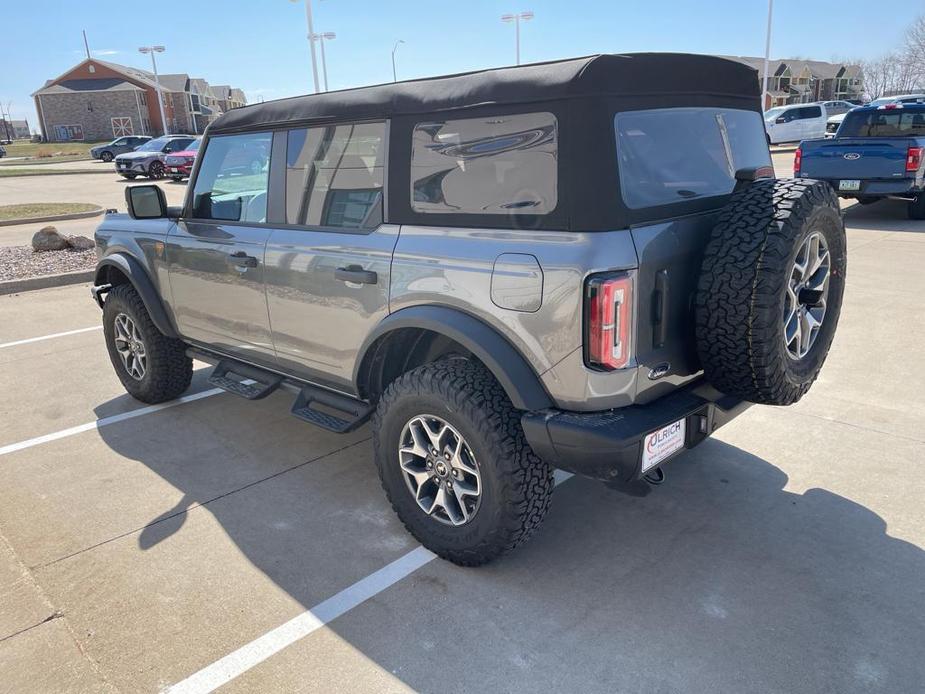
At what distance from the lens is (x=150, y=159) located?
25297mm

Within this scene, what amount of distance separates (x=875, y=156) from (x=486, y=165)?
1022 centimetres

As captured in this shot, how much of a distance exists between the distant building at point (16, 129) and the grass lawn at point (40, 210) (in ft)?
346

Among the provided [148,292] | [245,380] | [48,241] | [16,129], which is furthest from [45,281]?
[16,129]

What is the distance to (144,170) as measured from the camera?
83.2ft

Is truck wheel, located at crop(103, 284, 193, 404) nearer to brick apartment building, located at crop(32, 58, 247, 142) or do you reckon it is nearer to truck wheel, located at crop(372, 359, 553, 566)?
truck wheel, located at crop(372, 359, 553, 566)

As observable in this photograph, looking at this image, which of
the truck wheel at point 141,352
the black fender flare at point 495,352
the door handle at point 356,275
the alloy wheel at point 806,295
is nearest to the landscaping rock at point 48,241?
the truck wheel at point 141,352

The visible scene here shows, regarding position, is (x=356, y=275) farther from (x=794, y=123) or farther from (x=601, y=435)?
(x=794, y=123)

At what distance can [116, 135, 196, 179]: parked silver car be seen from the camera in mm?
25344

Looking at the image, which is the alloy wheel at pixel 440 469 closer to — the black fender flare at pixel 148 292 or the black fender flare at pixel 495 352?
the black fender flare at pixel 495 352

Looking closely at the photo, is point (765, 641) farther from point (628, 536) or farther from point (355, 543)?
point (355, 543)

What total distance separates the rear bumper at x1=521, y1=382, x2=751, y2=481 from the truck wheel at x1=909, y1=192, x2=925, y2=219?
11.4 metres

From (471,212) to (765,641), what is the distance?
6.38ft

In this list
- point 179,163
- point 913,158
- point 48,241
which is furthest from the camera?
point 179,163

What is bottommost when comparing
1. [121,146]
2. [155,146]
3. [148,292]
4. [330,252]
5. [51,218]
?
[51,218]
